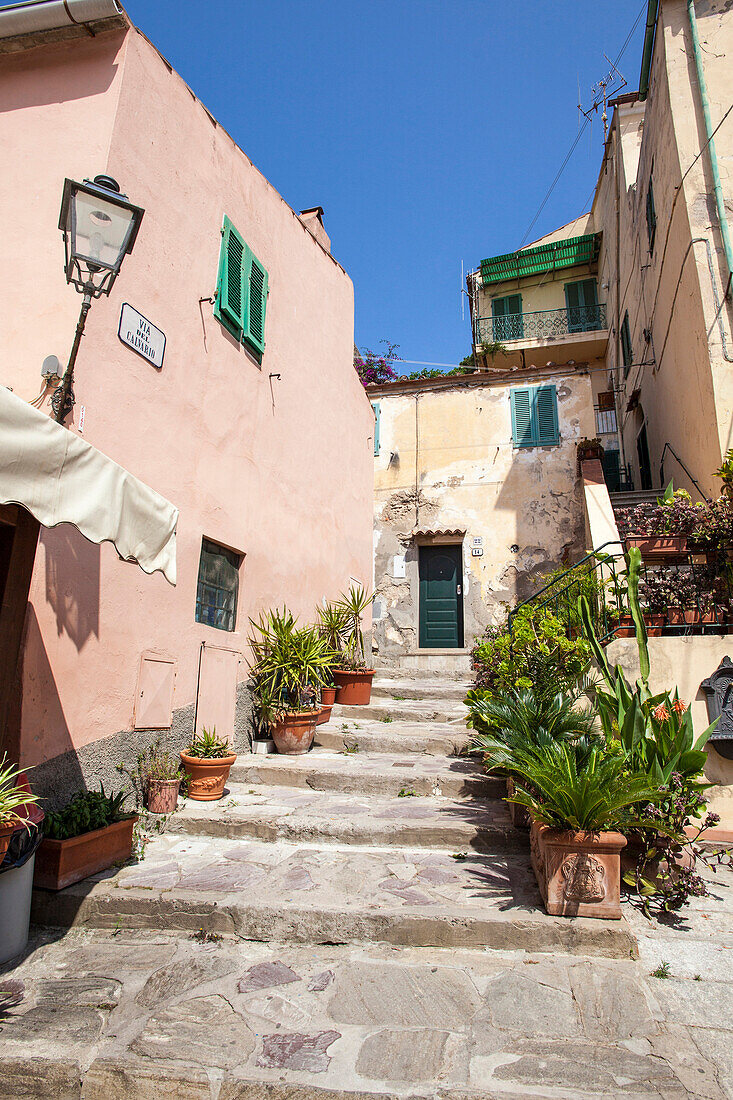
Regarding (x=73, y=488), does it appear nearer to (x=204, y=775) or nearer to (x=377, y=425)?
(x=204, y=775)

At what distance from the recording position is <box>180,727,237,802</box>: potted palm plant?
4867 millimetres

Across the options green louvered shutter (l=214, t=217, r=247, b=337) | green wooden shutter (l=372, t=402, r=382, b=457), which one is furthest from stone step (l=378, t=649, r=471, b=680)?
green louvered shutter (l=214, t=217, r=247, b=337)

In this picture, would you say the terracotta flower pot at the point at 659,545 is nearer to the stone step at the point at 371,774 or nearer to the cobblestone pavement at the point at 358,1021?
the stone step at the point at 371,774

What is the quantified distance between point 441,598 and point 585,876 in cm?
969

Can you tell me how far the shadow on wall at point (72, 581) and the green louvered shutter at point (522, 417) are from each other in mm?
9953

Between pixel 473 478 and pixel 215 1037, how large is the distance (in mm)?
11406

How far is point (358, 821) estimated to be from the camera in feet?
14.3

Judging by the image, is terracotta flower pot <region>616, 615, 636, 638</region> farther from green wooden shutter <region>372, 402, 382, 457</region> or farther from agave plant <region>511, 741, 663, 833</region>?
green wooden shutter <region>372, 402, 382, 457</region>

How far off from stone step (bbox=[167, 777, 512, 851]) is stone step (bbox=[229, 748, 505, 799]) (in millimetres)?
106

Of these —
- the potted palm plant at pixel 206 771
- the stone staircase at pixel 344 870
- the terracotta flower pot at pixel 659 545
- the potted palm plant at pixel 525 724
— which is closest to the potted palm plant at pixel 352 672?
the stone staircase at pixel 344 870

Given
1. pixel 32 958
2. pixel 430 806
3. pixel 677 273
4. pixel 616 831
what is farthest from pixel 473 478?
pixel 32 958

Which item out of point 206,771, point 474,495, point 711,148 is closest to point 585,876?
point 206,771

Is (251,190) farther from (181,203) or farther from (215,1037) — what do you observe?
(215,1037)

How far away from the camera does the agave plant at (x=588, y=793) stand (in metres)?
3.16
